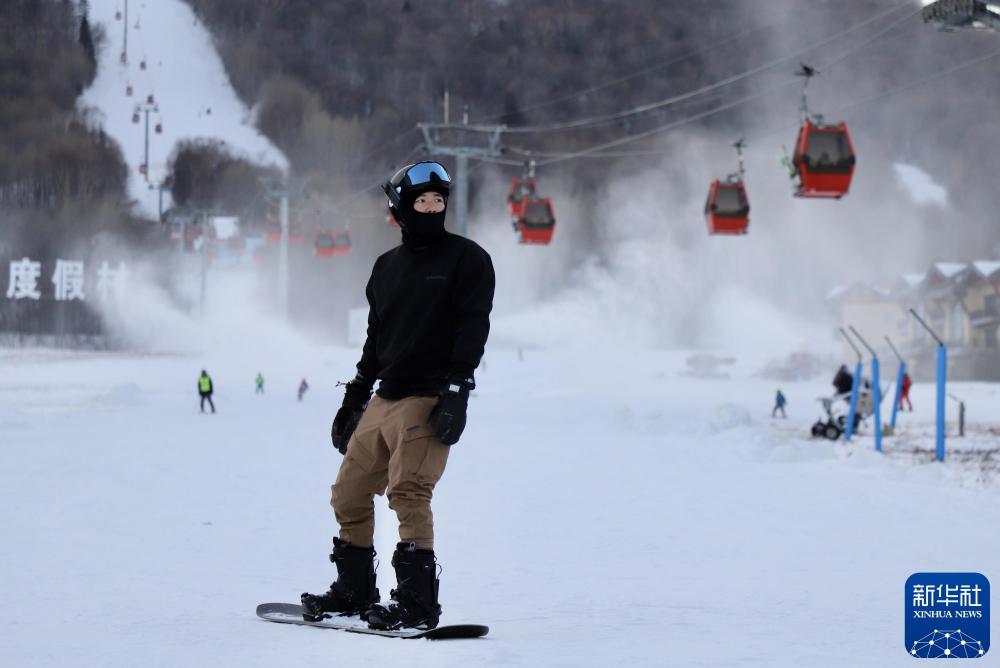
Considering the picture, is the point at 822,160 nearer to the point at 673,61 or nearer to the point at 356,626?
the point at 356,626

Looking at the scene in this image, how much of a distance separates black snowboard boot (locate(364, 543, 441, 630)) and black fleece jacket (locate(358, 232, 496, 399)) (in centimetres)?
60

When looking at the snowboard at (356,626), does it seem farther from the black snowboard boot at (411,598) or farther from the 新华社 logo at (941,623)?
the 新华社 logo at (941,623)

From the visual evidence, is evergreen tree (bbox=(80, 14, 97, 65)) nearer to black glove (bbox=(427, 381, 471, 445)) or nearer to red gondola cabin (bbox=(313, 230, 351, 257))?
red gondola cabin (bbox=(313, 230, 351, 257))

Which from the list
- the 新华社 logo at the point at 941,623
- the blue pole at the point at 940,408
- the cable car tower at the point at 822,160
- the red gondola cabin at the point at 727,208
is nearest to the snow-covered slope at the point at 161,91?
the red gondola cabin at the point at 727,208

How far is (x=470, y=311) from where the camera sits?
14.1 feet

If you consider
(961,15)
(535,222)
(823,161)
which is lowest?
(535,222)

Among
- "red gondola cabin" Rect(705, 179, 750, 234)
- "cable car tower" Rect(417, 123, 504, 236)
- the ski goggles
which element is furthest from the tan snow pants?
"cable car tower" Rect(417, 123, 504, 236)

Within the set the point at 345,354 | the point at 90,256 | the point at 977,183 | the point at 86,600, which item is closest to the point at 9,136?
the point at 90,256

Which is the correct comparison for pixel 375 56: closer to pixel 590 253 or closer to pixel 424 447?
pixel 590 253

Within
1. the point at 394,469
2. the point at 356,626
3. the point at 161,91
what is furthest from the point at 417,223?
the point at 161,91

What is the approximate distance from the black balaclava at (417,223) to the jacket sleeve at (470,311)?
16 cm

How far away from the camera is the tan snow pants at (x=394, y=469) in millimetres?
4195

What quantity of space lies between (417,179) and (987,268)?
44.7 meters

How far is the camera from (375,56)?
105 meters
